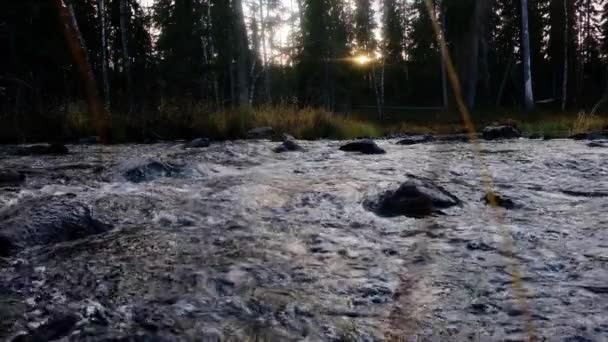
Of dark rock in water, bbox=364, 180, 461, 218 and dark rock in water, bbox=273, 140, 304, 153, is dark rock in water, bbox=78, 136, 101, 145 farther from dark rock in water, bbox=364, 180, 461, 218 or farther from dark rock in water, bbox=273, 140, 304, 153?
dark rock in water, bbox=364, 180, 461, 218

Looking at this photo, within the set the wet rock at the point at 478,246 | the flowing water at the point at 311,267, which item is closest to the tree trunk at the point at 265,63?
the flowing water at the point at 311,267

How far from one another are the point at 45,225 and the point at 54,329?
128cm

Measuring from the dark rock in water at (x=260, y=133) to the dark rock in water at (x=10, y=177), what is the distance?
624cm

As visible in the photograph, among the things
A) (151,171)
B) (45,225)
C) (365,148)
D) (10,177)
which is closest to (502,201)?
(45,225)

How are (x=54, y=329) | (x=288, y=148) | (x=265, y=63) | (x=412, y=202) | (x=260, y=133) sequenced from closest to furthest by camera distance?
(x=54, y=329) < (x=412, y=202) < (x=288, y=148) < (x=260, y=133) < (x=265, y=63)

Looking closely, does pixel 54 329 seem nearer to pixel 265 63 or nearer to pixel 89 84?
pixel 89 84

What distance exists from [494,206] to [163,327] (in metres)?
2.69

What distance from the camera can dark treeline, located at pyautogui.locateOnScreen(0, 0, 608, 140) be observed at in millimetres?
17125

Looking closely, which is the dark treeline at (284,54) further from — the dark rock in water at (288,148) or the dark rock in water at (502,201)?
the dark rock in water at (502,201)

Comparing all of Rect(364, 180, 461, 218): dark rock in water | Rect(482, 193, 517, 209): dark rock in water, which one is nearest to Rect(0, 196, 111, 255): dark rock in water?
Rect(364, 180, 461, 218): dark rock in water

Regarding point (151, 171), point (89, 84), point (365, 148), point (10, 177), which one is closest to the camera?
point (10, 177)

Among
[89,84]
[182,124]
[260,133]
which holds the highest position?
[89,84]

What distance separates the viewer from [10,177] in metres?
4.57

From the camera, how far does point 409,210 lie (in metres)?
3.45
